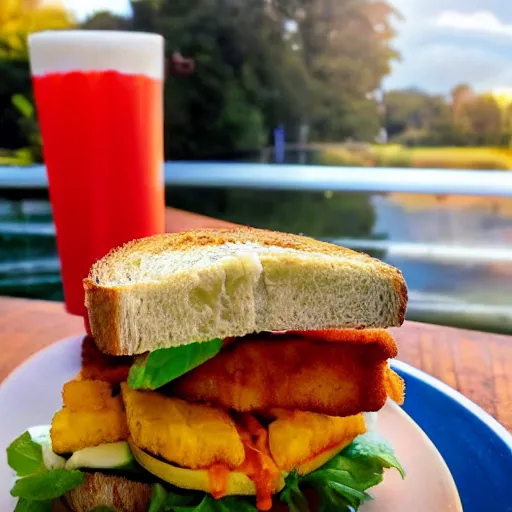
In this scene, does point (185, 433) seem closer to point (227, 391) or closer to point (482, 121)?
point (227, 391)

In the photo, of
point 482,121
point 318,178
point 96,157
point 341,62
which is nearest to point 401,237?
point 318,178

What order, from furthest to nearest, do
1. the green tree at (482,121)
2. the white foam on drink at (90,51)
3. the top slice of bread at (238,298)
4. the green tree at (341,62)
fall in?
the green tree at (341,62) → the green tree at (482,121) → the white foam on drink at (90,51) → the top slice of bread at (238,298)

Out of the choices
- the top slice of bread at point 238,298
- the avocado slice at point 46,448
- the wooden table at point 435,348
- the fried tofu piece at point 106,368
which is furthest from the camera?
the wooden table at point 435,348

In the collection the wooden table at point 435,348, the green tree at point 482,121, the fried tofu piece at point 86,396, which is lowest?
the wooden table at point 435,348

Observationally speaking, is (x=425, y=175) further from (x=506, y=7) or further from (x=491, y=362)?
(x=491, y=362)

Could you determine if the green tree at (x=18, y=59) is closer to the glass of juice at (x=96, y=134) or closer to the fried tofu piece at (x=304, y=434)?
the glass of juice at (x=96, y=134)

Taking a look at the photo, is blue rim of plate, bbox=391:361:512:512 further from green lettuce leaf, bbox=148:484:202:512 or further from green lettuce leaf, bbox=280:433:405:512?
green lettuce leaf, bbox=148:484:202:512

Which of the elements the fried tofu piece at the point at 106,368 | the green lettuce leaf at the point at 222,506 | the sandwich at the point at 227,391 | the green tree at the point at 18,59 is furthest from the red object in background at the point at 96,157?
the green tree at the point at 18,59

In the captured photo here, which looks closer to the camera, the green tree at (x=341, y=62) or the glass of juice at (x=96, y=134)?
the glass of juice at (x=96, y=134)
